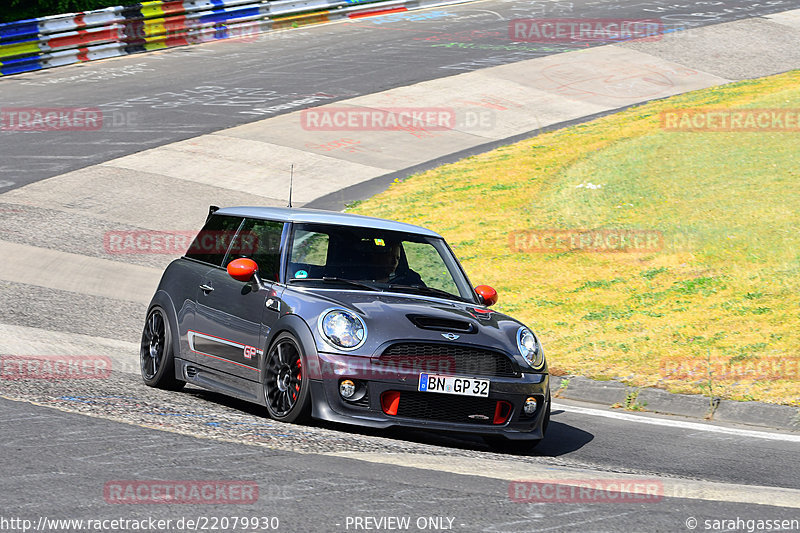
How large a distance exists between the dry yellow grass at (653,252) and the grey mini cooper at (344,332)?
2588 mm

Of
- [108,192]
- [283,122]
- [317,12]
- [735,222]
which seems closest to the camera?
[735,222]

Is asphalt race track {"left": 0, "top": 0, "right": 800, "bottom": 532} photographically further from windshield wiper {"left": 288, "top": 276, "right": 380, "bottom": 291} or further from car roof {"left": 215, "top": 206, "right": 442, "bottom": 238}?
car roof {"left": 215, "top": 206, "right": 442, "bottom": 238}

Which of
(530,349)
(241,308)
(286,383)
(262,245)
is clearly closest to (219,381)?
(241,308)

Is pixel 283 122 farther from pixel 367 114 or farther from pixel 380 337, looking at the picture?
pixel 380 337

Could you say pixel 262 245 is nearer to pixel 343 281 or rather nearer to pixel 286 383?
pixel 343 281

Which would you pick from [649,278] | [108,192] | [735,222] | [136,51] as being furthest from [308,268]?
[136,51]

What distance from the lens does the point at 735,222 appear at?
46.0 ft

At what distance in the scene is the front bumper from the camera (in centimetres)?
695

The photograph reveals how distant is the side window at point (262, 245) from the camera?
8.03 meters

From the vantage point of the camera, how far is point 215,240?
8.88 metres

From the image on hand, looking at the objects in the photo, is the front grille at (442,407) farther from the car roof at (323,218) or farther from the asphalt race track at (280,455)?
the car roof at (323,218)

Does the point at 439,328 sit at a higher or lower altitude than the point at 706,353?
higher

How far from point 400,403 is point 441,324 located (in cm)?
63

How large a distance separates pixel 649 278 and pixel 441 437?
5781 mm
